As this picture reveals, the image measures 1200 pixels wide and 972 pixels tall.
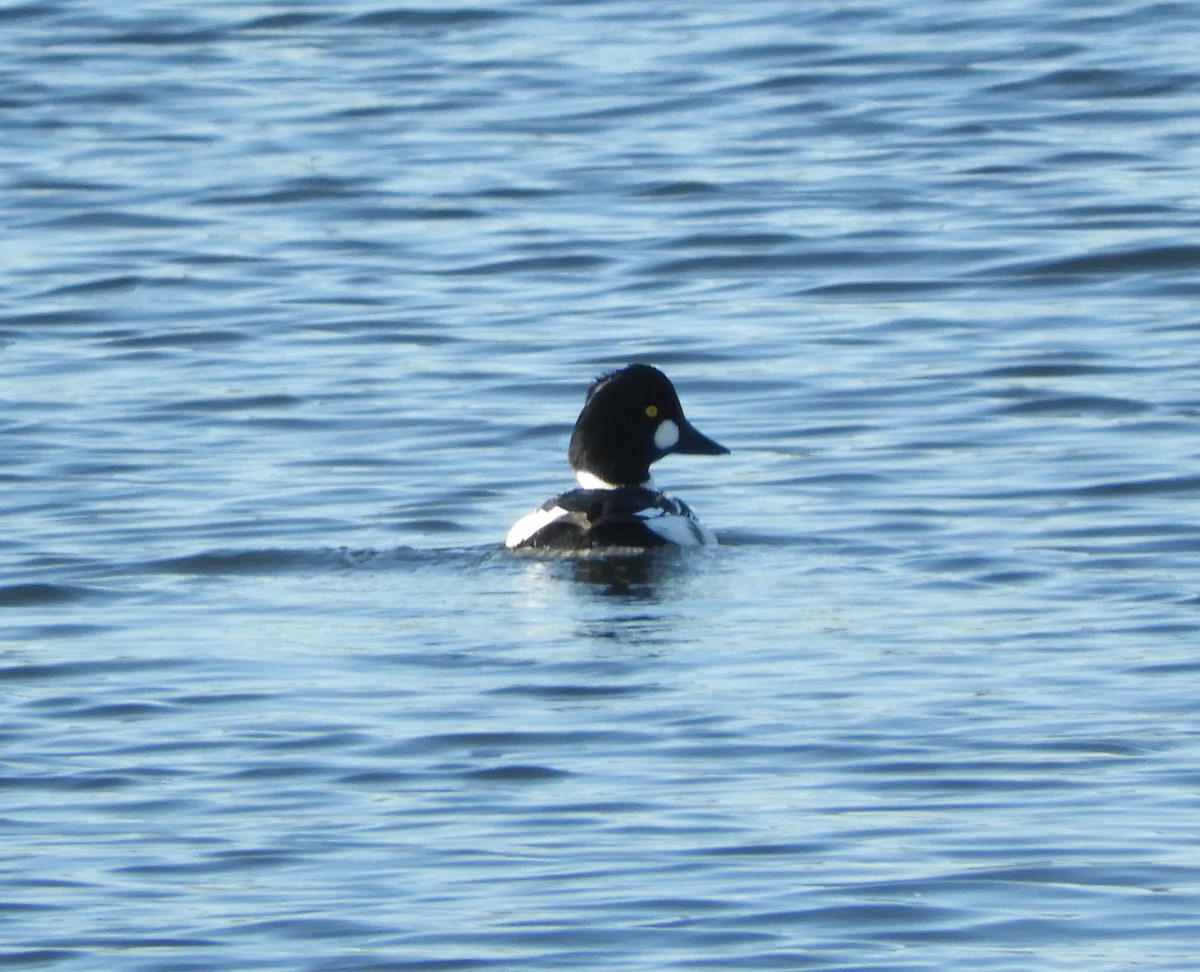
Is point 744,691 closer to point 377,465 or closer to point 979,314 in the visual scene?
point 377,465

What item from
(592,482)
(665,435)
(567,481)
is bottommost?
(567,481)

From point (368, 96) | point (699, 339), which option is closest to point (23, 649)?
point (699, 339)

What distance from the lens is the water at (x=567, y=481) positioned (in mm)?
7305

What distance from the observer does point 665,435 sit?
1255cm

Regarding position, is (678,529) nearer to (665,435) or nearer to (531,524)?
(531,524)

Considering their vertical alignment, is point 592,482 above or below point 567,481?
above

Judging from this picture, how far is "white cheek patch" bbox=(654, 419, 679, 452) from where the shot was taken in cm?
1251

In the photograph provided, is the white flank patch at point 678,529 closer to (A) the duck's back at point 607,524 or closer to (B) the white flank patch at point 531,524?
(A) the duck's back at point 607,524

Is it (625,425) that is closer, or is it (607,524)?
(607,524)

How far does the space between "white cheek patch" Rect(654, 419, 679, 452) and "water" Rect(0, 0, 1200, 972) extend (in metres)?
0.37

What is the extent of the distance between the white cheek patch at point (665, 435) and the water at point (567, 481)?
0.37 meters

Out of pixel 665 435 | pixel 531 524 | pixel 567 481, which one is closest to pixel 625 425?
pixel 665 435

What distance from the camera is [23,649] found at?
10.1 m

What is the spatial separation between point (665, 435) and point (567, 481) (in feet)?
2.95
